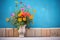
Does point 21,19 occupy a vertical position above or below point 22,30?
above

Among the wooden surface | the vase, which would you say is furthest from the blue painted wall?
the vase

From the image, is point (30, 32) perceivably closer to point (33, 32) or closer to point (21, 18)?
point (33, 32)

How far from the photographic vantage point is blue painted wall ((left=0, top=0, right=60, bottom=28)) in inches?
106

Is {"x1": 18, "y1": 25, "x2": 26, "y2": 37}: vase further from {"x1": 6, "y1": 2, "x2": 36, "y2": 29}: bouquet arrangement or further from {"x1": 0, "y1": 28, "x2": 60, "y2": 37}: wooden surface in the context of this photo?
{"x1": 0, "y1": 28, "x2": 60, "y2": 37}: wooden surface

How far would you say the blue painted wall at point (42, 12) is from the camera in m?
2.70

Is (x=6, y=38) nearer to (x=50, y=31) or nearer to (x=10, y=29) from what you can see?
(x=10, y=29)

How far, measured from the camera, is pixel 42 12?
2.71 m

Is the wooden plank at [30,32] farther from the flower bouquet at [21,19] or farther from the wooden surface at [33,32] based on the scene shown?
the flower bouquet at [21,19]

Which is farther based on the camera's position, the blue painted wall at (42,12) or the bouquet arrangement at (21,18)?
the blue painted wall at (42,12)

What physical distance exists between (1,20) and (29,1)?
2.09ft

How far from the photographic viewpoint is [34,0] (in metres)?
2.72

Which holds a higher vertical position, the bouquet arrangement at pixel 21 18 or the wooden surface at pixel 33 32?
the bouquet arrangement at pixel 21 18

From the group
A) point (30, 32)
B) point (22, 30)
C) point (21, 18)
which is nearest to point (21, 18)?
point (21, 18)

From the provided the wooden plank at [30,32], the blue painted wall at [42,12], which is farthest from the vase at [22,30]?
the blue painted wall at [42,12]
